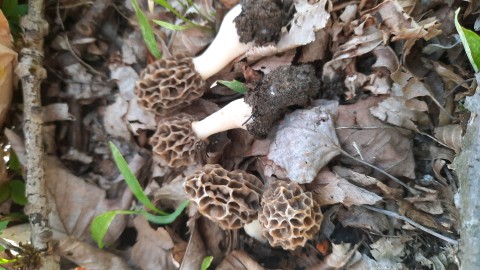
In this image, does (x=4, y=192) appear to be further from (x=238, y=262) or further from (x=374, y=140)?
(x=374, y=140)

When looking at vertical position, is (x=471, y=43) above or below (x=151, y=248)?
above

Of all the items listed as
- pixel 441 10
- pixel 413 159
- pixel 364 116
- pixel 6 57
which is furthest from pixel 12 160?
pixel 441 10

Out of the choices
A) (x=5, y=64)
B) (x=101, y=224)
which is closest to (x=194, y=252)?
(x=101, y=224)

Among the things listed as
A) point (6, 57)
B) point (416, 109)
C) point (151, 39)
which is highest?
point (6, 57)

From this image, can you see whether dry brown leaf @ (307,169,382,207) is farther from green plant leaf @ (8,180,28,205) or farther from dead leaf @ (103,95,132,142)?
green plant leaf @ (8,180,28,205)

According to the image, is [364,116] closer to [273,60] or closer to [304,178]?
[304,178]

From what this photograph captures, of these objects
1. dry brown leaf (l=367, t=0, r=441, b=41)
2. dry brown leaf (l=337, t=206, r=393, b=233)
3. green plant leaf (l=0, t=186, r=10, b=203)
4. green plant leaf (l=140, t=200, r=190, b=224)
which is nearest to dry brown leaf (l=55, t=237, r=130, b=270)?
green plant leaf (l=140, t=200, r=190, b=224)

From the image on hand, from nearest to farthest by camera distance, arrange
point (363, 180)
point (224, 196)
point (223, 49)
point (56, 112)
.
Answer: point (363, 180) → point (224, 196) → point (223, 49) → point (56, 112)
